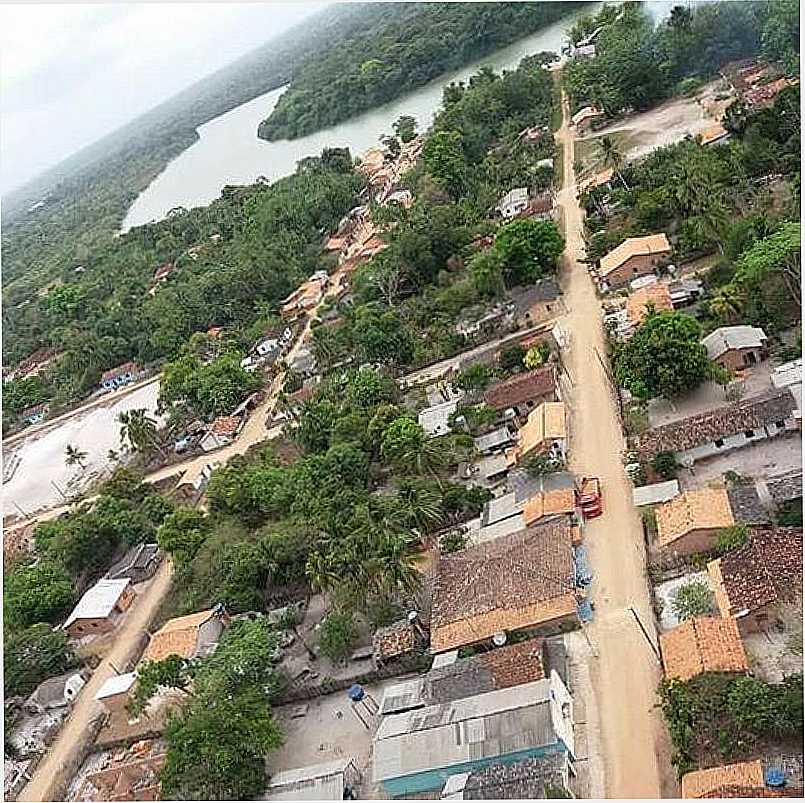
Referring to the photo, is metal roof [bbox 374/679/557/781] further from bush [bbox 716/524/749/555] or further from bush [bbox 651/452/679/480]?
bush [bbox 651/452/679/480]

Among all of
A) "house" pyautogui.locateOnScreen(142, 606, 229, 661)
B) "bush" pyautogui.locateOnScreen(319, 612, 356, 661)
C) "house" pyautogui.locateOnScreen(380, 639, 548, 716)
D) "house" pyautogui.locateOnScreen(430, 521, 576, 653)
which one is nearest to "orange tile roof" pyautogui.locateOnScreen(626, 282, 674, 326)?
"house" pyautogui.locateOnScreen(430, 521, 576, 653)

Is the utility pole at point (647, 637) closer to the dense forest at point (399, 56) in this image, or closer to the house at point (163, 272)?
the house at point (163, 272)

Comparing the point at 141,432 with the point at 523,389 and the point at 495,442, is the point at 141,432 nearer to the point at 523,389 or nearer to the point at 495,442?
the point at 495,442

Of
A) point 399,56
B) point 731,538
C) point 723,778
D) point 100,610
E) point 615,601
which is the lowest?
point 615,601

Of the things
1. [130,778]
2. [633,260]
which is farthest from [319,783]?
[633,260]

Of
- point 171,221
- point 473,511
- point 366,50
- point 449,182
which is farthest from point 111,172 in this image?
point 473,511

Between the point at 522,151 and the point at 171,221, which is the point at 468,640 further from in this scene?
the point at 171,221

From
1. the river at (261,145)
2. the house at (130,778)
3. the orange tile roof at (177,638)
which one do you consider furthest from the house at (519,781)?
the river at (261,145)
